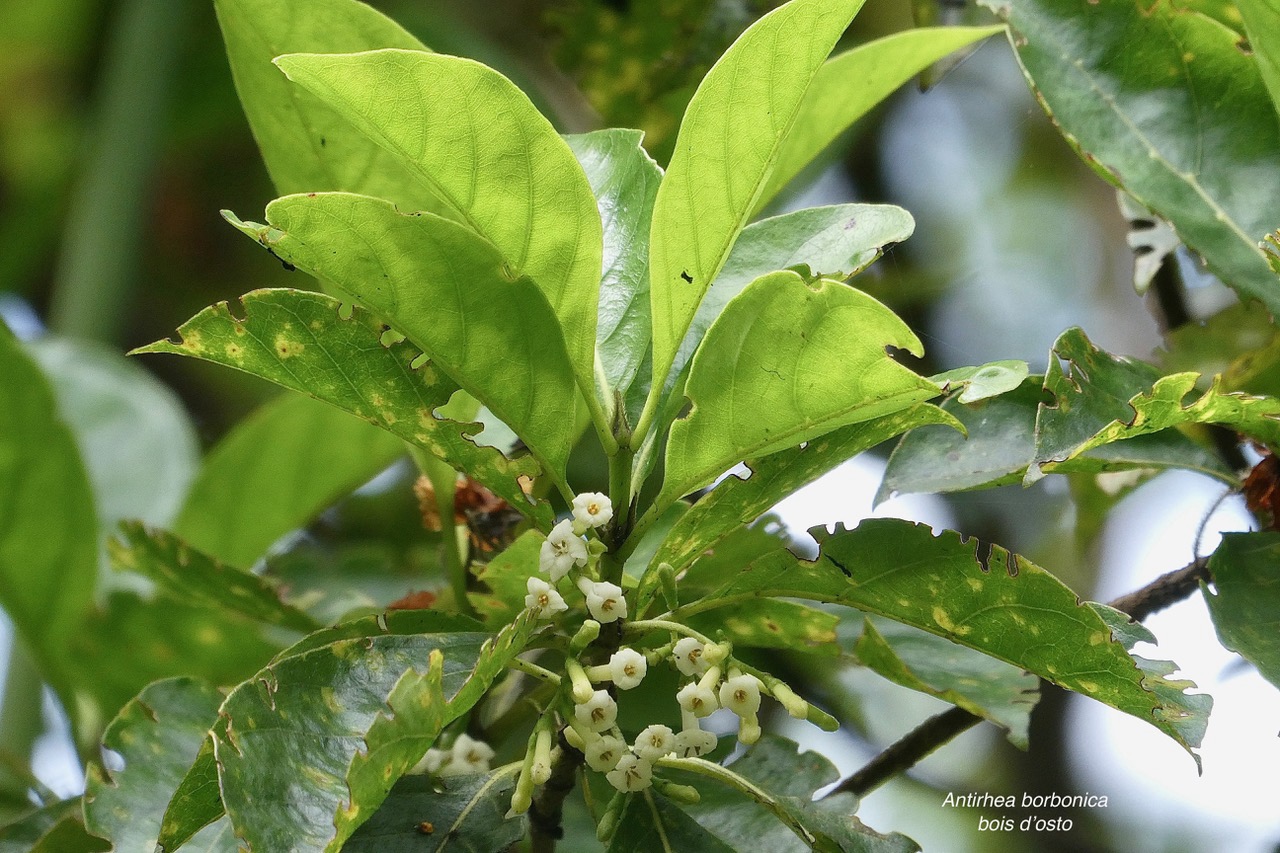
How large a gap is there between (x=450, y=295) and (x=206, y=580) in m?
0.41

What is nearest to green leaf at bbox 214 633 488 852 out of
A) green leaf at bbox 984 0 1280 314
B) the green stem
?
green leaf at bbox 984 0 1280 314

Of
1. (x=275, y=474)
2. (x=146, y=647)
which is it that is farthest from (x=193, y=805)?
(x=275, y=474)

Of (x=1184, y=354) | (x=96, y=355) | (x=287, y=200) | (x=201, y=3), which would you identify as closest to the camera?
(x=287, y=200)

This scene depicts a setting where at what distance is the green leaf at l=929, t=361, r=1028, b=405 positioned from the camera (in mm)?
507

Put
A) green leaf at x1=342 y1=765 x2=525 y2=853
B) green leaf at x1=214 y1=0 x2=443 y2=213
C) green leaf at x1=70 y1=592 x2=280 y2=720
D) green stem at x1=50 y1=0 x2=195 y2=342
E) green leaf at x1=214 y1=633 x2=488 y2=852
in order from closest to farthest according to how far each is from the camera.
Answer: green leaf at x1=214 y1=633 x2=488 y2=852 → green leaf at x1=342 y1=765 x2=525 y2=853 → green leaf at x1=214 y1=0 x2=443 y2=213 → green leaf at x1=70 y1=592 x2=280 y2=720 → green stem at x1=50 y1=0 x2=195 y2=342

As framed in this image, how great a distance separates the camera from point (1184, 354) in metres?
0.96

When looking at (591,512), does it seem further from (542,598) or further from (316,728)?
(316,728)

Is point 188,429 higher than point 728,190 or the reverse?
the reverse

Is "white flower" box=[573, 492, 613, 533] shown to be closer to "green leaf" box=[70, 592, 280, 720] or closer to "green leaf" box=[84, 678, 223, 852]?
"green leaf" box=[84, 678, 223, 852]

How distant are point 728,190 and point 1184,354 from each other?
578 mm

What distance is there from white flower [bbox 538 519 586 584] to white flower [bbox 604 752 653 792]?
95 millimetres

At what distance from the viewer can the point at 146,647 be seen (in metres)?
1.12

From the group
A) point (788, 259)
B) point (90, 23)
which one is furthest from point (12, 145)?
point (788, 259)

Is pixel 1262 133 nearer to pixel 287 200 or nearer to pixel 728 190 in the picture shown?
pixel 728 190
